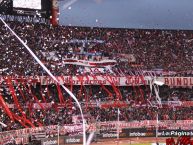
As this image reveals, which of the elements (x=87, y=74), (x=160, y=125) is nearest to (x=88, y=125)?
(x=160, y=125)

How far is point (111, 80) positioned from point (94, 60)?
4965mm

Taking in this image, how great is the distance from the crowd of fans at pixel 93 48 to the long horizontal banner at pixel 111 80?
1.34 m

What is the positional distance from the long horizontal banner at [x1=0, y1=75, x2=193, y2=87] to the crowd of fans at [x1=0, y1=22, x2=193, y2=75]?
1.34 m

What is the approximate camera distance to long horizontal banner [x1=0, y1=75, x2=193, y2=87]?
46281 millimetres

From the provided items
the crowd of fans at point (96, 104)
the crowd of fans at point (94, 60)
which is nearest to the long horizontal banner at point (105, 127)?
the crowd of fans at point (96, 104)

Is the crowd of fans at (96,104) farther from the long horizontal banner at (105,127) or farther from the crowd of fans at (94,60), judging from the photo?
the long horizontal banner at (105,127)

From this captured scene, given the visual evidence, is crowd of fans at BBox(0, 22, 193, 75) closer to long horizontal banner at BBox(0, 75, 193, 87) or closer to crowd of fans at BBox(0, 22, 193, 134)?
crowd of fans at BBox(0, 22, 193, 134)

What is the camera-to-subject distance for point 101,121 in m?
42.4

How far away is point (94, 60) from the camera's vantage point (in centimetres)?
5362

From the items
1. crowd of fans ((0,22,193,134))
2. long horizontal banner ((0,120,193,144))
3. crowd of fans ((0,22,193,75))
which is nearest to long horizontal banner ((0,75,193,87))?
crowd of fans ((0,22,193,134))

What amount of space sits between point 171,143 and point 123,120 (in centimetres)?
2456

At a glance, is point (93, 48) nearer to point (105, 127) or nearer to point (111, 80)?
point (111, 80)

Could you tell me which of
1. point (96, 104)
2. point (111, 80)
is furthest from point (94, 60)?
point (96, 104)

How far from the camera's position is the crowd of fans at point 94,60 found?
43281mm
